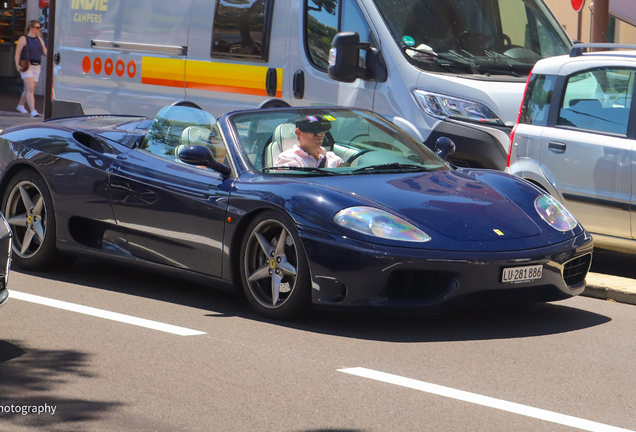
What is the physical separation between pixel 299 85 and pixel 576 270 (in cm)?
434

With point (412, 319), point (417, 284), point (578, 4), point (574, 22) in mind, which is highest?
point (578, 4)

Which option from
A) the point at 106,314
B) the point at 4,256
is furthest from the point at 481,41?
the point at 4,256

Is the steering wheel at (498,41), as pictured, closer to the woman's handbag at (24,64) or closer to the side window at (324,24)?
the side window at (324,24)

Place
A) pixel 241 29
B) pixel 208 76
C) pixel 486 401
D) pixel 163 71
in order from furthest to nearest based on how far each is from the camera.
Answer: pixel 163 71 → pixel 208 76 → pixel 241 29 → pixel 486 401

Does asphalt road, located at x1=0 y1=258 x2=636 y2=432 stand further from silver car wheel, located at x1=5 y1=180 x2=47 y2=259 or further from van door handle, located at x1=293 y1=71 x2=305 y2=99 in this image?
van door handle, located at x1=293 y1=71 x2=305 y2=99

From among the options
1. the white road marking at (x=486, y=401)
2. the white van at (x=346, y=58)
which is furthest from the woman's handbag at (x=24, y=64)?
the white road marking at (x=486, y=401)

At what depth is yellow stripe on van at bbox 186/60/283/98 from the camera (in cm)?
1011

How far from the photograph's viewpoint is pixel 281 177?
247 inches

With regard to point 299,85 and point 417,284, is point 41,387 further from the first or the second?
point 299,85

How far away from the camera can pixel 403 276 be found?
18.6ft

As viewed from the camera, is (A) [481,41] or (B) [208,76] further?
(B) [208,76]

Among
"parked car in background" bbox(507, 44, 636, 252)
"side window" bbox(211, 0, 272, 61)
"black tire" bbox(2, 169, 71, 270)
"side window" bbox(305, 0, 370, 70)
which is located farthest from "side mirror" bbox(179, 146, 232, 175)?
"side window" bbox(211, 0, 272, 61)

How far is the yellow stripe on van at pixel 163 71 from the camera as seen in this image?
10.8 m

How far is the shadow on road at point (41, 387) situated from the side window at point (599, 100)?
445cm
